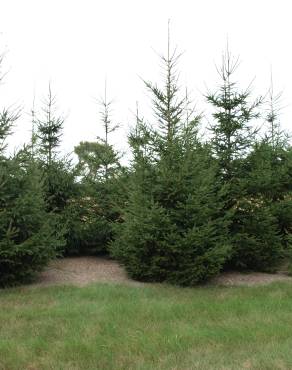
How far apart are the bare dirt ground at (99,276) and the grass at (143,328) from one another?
834 millimetres

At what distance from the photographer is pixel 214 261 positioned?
9.11 m

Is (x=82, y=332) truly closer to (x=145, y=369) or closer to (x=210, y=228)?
(x=145, y=369)

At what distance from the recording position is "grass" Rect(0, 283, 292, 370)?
16.4ft

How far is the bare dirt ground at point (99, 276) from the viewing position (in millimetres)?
9602

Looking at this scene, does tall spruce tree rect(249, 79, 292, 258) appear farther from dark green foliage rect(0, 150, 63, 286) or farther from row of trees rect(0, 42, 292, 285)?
dark green foliage rect(0, 150, 63, 286)

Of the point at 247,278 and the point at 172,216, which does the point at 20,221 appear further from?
the point at 247,278

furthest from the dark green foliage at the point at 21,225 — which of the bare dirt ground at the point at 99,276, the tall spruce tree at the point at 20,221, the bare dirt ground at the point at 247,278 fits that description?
the bare dirt ground at the point at 247,278

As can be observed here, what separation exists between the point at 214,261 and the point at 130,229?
6.13 feet

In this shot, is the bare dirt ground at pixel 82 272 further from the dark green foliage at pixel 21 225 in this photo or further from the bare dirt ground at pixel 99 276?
the dark green foliage at pixel 21 225

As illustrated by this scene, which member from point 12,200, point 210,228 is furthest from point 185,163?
point 12,200

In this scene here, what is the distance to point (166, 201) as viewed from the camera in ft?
31.8

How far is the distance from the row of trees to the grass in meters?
0.84

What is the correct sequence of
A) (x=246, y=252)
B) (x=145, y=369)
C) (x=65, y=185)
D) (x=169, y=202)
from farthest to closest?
(x=65, y=185), (x=246, y=252), (x=169, y=202), (x=145, y=369)

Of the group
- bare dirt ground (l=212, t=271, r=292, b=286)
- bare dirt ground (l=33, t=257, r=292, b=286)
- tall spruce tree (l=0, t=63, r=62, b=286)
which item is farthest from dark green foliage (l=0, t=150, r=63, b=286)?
bare dirt ground (l=212, t=271, r=292, b=286)
